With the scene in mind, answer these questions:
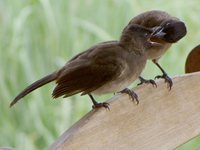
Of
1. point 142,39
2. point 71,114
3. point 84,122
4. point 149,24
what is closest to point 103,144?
point 84,122

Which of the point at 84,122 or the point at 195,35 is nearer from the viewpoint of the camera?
the point at 84,122

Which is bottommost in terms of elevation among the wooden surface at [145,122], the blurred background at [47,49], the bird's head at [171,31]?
the blurred background at [47,49]

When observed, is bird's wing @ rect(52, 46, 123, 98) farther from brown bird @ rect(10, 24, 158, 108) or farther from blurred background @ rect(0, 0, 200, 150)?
blurred background @ rect(0, 0, 200, 150)

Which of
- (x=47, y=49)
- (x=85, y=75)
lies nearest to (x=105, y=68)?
(x=85, y=75)

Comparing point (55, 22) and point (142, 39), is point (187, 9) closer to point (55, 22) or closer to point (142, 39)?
point (55, 22)

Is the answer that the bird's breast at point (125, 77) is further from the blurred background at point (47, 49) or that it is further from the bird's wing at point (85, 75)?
the blurred background at point (47, 49)

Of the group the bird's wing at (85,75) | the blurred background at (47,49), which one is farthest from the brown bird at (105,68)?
the blurred background at (47,49)

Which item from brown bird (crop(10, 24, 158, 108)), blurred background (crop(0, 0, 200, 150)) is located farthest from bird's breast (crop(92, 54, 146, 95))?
blurred background (crop(0, 0, 200, 150))

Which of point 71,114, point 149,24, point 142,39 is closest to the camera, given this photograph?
point 142,39
